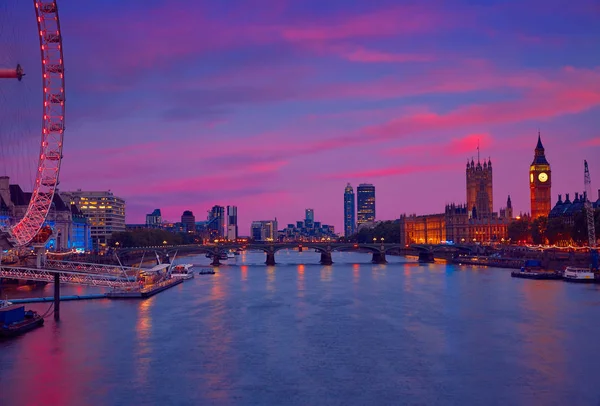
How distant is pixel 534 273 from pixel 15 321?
71.6 metres

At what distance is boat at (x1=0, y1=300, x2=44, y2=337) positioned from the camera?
156 ft

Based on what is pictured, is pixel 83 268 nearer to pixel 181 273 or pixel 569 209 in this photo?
pixel 181 273

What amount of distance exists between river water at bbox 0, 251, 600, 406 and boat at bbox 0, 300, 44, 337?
3.17 feet

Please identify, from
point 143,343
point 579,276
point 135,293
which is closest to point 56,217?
point 135,293

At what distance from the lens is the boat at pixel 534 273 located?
98.2m

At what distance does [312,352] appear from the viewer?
43469 millimetres

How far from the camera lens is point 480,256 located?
151 m

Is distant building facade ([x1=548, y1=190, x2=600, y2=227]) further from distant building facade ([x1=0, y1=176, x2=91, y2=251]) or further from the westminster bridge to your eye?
distant building facade ([x1=0, y1=176, x2=91, y2=251])

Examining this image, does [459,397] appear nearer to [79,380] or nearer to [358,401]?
[358,401]

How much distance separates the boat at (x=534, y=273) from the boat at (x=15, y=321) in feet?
222

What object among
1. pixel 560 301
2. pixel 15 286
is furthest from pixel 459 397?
pixel 15 286

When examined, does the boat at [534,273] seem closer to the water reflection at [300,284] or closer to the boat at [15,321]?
the water reflection at [300,284]

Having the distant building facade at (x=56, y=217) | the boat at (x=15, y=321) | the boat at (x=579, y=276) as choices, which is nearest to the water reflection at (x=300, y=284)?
the boat at (x=15, y=321)

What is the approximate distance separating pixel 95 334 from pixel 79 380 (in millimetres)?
12972
